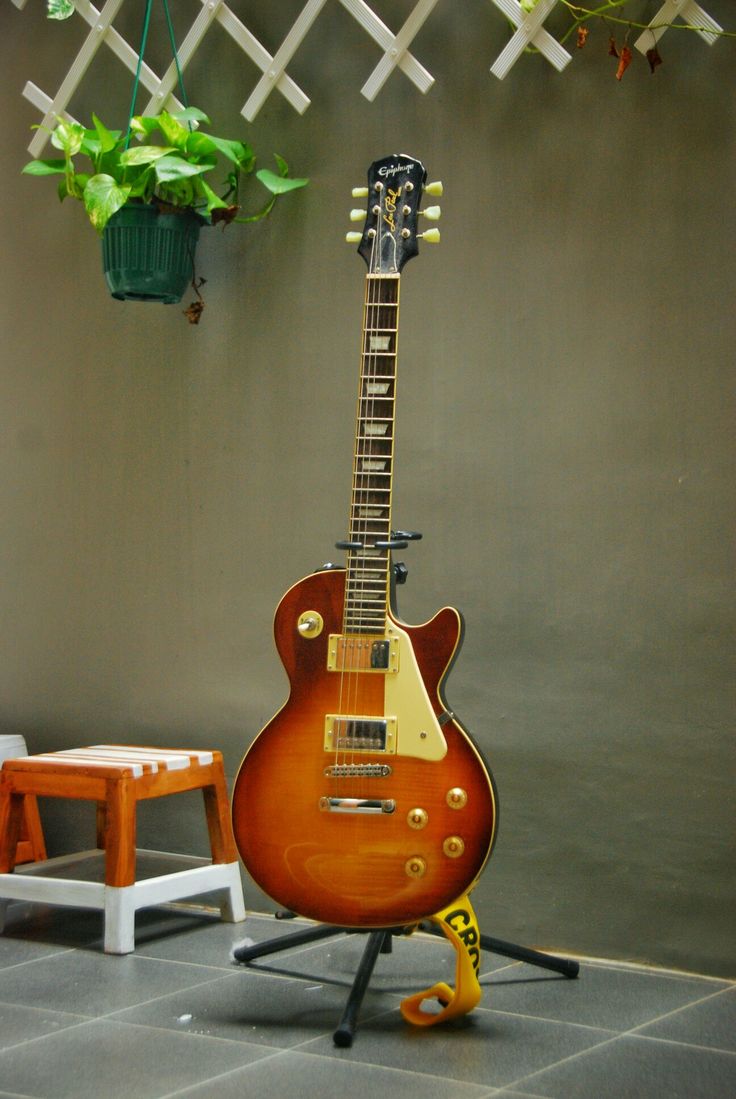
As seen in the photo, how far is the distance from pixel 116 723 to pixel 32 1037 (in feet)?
3.07

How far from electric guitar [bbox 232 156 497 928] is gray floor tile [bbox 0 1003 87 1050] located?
34cm

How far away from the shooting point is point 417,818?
1.62 m

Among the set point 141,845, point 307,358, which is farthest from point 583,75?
point 141,845

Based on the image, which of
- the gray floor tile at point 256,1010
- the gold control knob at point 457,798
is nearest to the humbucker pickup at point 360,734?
the gold control knob at point 457,798

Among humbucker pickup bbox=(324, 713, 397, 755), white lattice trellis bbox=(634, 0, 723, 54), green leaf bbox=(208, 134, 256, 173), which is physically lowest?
humbucker pickup bbox=(324, 713, 397, 755)

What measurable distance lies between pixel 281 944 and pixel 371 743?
446 mm

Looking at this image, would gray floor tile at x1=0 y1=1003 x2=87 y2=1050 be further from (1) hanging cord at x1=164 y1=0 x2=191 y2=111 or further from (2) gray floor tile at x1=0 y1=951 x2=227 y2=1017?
(1) hanging cord at x1=164 y1=0 x2=191 y2=111

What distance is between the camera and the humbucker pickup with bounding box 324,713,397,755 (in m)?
1.65

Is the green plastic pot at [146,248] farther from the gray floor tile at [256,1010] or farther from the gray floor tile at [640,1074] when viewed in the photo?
the gray floor tile at [640,1074]

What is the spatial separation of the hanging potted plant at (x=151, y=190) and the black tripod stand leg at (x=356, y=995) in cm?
128

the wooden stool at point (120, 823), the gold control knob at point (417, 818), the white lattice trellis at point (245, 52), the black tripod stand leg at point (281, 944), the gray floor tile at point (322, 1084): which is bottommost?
the gray floor tile at point (322, 1084)

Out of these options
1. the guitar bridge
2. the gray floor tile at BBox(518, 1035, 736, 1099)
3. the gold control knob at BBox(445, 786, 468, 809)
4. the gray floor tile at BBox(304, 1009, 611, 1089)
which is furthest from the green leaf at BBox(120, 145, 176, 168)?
the gray floor tile at BBox(518, 1035, 736, 1099)

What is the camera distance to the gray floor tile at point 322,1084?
138 cm

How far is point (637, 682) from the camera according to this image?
1.94m
